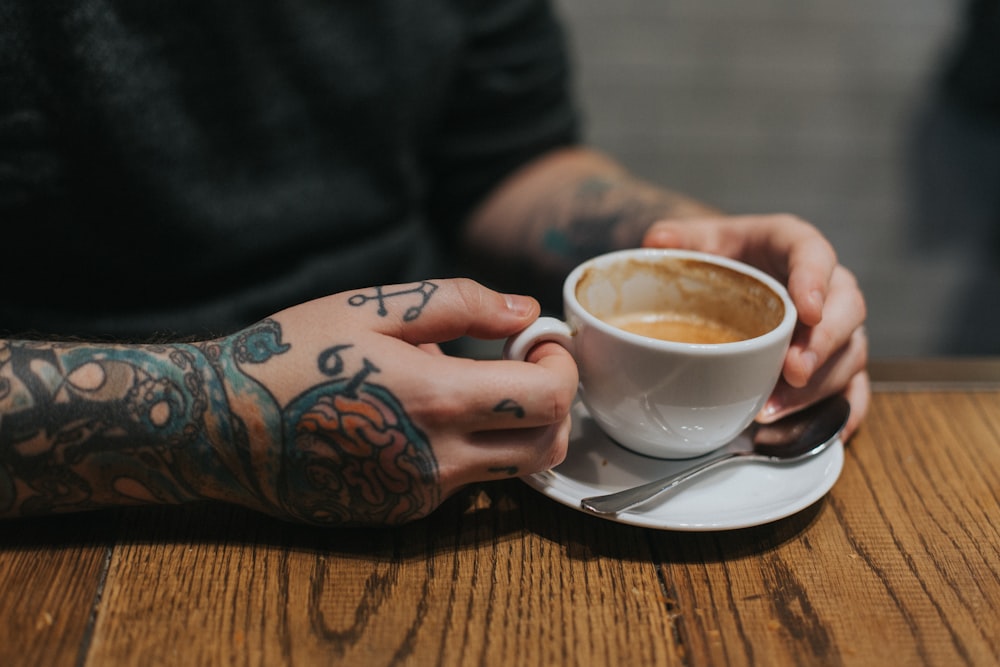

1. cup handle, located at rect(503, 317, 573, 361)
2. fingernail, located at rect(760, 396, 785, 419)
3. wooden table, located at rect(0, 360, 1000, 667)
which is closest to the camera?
wooden table, located at rect(0, 360, 1000, 667)

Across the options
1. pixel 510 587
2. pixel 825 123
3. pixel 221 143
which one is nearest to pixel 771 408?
pixel 510 587

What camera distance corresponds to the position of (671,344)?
23.8 inches

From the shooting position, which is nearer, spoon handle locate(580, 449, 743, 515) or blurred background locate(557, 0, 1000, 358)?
spoon handle locate(580, 449, 743, 515)

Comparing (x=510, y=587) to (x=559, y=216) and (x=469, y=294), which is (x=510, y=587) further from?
(x=559, y=216)

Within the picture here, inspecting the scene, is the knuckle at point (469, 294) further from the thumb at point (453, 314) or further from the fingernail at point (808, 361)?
the fingernail at point (808, 361)

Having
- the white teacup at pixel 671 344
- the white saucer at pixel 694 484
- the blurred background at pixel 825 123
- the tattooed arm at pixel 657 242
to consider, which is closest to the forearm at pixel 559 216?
the tattooed arm at pixel 657 242

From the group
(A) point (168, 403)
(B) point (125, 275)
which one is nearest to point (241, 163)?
Answer: (B) point (125, 275)

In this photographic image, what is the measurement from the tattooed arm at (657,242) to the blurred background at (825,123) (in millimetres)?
873

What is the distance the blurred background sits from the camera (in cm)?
202

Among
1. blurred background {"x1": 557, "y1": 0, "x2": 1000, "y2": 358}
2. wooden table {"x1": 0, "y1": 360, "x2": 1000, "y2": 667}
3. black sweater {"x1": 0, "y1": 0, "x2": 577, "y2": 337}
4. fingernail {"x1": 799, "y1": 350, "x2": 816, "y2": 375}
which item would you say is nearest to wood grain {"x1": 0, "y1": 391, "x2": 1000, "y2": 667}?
wooden table {"x1": 0, "y1": 360, "x2": 1000, "y2": 667}

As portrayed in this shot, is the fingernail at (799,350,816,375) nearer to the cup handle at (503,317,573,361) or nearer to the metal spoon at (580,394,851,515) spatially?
the metal spoon at (580,394,851,515)

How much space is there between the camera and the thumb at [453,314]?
622 mm

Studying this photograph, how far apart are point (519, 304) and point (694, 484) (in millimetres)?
208

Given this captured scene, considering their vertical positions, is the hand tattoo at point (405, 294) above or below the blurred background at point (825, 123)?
above
